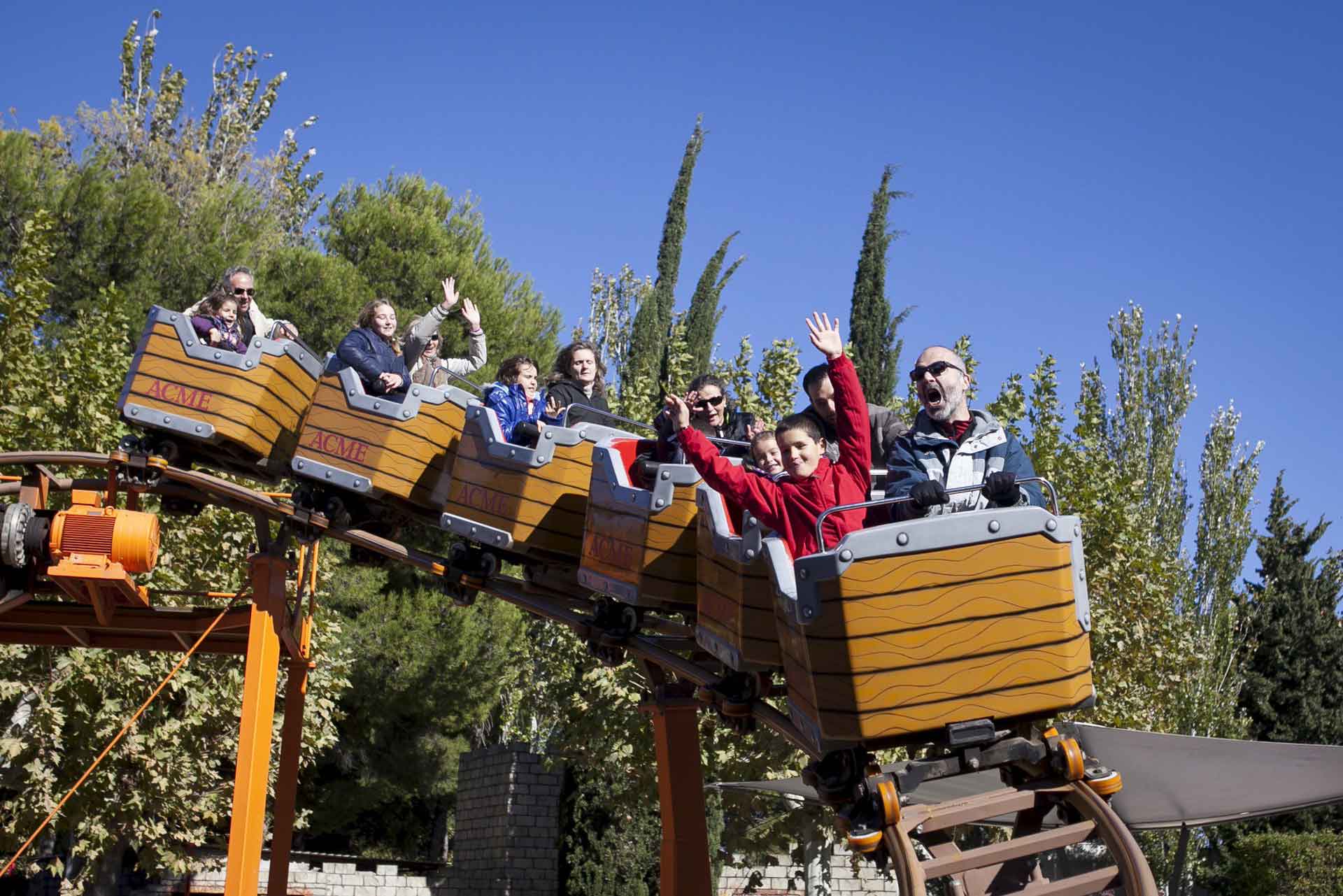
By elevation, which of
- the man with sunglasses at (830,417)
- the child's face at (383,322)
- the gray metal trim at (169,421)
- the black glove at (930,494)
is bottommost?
the black glove at (930,494)

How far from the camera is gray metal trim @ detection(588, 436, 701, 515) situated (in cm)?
617

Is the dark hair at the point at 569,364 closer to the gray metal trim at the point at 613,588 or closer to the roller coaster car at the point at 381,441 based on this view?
the roller coaster car at the point at 381,441

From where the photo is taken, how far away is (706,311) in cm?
2684

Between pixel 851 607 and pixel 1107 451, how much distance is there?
1978cm

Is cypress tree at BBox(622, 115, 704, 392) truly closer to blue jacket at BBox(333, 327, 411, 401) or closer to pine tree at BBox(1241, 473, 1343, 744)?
pine tree at BBox(1241, 473, 1343, 744)

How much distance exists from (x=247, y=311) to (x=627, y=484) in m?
3.06

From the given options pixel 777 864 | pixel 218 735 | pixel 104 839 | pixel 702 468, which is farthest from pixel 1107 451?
pixel 702 468

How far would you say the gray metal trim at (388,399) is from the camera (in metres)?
7.49

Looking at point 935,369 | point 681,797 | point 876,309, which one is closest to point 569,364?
point 681,797

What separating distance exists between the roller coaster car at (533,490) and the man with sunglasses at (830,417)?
1.08 metres

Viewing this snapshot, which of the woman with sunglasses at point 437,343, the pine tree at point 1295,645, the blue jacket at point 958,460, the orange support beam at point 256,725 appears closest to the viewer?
the blue jacket at point 958,460

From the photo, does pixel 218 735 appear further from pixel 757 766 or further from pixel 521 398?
pixel 521 398

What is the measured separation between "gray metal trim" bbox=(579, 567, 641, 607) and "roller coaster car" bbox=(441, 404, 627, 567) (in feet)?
1.53

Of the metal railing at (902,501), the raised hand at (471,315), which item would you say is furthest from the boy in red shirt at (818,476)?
the raised hand at (471,315)
